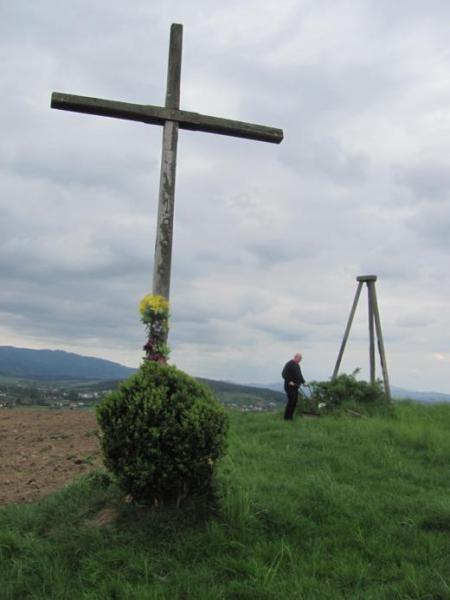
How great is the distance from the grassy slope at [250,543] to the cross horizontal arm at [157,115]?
4.59 m

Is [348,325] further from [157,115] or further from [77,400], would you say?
[77,400]

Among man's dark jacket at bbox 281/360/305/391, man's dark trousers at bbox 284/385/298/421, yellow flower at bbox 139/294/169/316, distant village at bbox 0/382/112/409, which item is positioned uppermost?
yellow flower at bbox 139/294/169/316

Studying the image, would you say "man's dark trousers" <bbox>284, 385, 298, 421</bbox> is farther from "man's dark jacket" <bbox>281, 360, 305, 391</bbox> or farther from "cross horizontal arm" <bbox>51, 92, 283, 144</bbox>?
"cross horizontal arm" <bbox>51, 92, 283, 144</bbox>

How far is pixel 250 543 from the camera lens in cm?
528

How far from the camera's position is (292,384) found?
13.5 meters

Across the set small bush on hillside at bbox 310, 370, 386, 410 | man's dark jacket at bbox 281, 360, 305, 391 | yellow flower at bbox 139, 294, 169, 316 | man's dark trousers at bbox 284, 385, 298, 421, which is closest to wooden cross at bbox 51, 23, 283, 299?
yellow flower at bbox 139, 294, 169, 316

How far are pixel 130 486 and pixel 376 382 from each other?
10.5 m

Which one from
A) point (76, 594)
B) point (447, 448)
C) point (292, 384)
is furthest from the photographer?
A: point (292, 384)

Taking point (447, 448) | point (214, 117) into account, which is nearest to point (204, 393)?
point (214, 117)

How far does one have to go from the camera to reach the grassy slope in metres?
4.57

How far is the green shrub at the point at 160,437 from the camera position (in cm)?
544

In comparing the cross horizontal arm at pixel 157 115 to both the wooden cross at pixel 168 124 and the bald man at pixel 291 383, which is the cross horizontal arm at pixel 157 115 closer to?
Answer: the wooden cross at pixel 168 124

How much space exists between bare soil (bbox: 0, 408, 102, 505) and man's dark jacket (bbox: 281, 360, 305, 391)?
439 centimetres

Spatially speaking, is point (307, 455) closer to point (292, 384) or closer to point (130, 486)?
point (130, 486)
